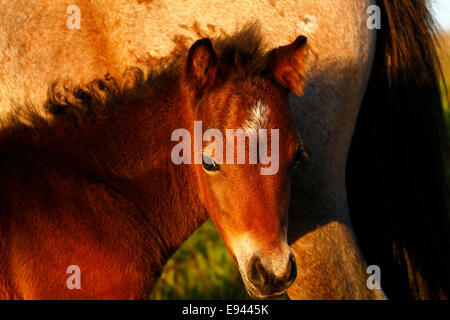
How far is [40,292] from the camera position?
8.13ft

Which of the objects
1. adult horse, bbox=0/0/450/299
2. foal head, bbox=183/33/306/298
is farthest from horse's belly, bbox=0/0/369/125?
foal head, bbox=183/33/306/298

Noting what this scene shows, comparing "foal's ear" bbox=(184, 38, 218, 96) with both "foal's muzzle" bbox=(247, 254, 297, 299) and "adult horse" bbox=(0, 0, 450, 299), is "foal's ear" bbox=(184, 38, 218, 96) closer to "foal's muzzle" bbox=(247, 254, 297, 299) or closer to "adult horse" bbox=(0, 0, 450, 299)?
"adult horse" bbox=(0, 0, 450, 299)

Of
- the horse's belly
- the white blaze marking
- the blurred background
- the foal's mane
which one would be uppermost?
the horse's belly

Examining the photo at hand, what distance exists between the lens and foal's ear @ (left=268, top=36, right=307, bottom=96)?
260cm

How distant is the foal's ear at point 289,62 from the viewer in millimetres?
2604

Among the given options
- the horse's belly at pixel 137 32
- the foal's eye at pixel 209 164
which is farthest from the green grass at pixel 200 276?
the foal's eye at pixel 209 164

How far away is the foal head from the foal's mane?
0.11 m

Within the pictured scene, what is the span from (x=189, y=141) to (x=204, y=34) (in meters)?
0.71

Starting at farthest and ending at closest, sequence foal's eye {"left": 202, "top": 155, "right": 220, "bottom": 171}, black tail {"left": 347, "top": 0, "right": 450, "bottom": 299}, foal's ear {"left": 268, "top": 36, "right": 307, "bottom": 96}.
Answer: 1. black tail {"left": 347, "top": 0, "right": 450, "bottom": 299}
2. foal's ear {"left": 268, "top": 36, "right": 307, "bottom": 96}
3. foal's eye {"left": 202, "top": 155, "right": 220, "bottom": 171}

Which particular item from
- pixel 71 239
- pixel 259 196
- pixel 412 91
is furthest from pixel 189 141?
pixel 412 91

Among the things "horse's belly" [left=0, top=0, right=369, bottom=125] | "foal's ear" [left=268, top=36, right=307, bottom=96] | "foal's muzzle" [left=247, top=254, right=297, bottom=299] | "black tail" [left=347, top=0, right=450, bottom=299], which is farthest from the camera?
"black tail" [left=347, top=0, right=450, bottom=299]

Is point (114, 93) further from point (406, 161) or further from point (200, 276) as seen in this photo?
point (200, 276)

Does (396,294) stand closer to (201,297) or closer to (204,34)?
(201,297)

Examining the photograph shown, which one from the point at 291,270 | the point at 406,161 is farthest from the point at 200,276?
the point at 291,270
